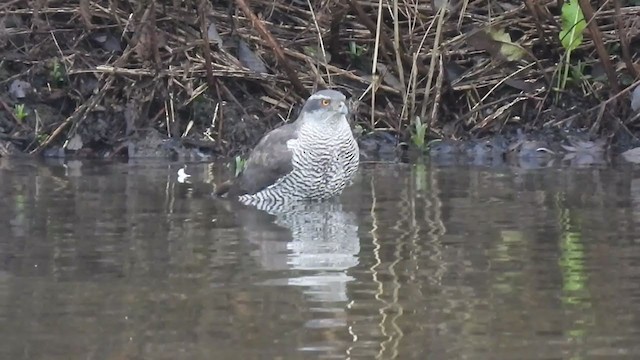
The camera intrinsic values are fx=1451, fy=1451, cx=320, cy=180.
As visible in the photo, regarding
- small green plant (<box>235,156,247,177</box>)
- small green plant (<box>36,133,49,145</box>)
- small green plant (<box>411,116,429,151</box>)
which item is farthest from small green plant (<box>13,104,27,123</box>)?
small green plant (<box>411,116,429,151</box>)

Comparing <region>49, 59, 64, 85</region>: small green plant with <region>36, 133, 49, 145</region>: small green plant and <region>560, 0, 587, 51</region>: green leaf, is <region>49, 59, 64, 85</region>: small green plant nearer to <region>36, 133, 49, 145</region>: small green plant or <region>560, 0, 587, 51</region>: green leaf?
<region>36, 133, 49, 145</region>: small green plant

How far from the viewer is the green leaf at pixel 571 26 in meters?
11.3

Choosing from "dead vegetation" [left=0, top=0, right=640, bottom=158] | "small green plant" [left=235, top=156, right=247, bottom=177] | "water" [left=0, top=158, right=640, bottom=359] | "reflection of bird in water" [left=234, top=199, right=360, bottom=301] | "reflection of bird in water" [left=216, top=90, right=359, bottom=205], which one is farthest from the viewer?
"dead vegetation" [left=0, top=0, right=640, bottom=158]

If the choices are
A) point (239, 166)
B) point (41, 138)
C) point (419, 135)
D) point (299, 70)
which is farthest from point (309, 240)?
point (299, 70)

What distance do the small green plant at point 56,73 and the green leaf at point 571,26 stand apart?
4169mm

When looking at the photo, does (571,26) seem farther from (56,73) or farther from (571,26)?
(56,73)

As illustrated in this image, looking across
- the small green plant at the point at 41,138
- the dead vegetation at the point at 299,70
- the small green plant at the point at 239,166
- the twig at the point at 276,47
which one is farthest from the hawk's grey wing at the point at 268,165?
the small green plant at the point at 41,138

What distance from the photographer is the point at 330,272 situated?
5754 mm

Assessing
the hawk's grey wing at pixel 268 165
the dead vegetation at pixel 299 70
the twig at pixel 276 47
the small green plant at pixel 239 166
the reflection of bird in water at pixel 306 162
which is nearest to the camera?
the reflection of bird in water at pixel 306 162

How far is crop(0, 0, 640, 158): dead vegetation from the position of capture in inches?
459

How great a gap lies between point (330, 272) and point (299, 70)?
6549 millimetres

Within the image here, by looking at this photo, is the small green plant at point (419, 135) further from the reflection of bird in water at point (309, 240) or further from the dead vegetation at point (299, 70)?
the reflection of bird in water at point (309, 240)

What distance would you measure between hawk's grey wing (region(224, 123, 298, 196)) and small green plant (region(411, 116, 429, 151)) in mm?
2513

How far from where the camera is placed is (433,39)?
12141mm
